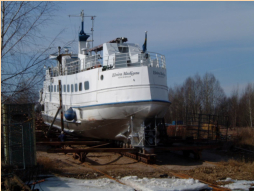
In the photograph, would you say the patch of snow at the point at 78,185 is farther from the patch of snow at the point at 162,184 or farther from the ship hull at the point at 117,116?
the ship hull at the point at 117,116

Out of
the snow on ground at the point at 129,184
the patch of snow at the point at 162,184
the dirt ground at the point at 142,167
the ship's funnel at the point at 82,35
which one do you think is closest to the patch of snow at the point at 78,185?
the snow on ground at the point at 129,184

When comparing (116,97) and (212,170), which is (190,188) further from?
(116,97)

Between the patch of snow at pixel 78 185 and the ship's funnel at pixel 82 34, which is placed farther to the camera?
the ship's funnel at pixel 82 34

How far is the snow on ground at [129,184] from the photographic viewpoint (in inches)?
341

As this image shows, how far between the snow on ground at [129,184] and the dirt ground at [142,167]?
2.38ft

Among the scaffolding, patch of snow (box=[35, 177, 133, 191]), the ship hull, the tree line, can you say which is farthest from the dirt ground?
the tree line

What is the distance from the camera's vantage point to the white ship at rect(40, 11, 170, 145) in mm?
13633

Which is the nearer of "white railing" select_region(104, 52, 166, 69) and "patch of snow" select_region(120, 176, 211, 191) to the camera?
"patch of snow" select_region(120, 176, 211, 191)

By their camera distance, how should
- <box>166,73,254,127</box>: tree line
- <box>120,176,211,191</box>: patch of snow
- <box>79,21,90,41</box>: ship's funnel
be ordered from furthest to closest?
<box>166,73,254,127</box>: tree line, <box>79,21,90,41</box>: ship's funnel, <box>120,176,211,191</box>: patch of snow

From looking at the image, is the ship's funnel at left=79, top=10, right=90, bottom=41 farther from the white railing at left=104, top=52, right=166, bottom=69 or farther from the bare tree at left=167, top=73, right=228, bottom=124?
the bare tree at left=167, top=73, right=228, bottom=124

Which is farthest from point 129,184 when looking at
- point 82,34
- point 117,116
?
point 82,34

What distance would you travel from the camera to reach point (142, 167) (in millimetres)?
12273

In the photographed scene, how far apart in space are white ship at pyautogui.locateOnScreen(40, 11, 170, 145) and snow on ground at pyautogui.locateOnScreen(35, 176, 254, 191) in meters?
4.15

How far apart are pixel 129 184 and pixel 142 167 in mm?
2878
